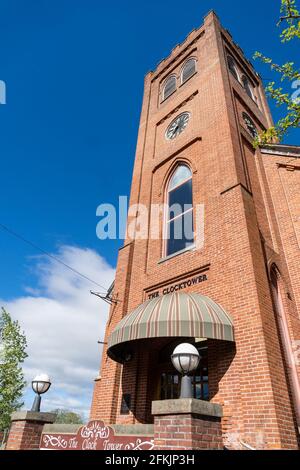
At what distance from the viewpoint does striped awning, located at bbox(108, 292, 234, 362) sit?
631 centimetres

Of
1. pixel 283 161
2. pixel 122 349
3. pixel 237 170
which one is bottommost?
pixel 122 349

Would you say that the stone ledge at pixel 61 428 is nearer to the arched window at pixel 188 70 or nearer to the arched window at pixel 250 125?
the arched window at pixel 250 125

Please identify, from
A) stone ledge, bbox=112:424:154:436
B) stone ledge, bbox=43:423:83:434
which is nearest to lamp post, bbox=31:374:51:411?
stone ledge, bbox=43:423:83:434

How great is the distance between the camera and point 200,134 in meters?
11.3

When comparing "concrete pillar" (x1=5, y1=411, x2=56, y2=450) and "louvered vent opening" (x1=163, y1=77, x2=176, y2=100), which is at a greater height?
"louvered vent opening" (x1=163, y1=77, x2=176, y2=100)

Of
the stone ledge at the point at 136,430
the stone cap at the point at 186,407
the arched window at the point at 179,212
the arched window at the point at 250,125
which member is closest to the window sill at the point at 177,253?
the arched window at the point at 179,212

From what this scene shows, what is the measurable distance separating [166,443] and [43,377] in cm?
427

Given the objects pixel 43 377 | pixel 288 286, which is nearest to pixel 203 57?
pixel 288 286

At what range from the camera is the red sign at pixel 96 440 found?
508cm

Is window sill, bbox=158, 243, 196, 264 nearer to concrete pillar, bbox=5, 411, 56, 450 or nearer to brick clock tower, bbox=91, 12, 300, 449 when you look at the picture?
brick clock tower, bbox=91, 12, 300, 449

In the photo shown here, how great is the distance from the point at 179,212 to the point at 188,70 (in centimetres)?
864

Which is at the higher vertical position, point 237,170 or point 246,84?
point 246,84

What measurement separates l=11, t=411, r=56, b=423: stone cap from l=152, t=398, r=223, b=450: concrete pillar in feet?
11.9

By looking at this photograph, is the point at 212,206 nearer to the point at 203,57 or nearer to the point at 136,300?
the point at 136,300
